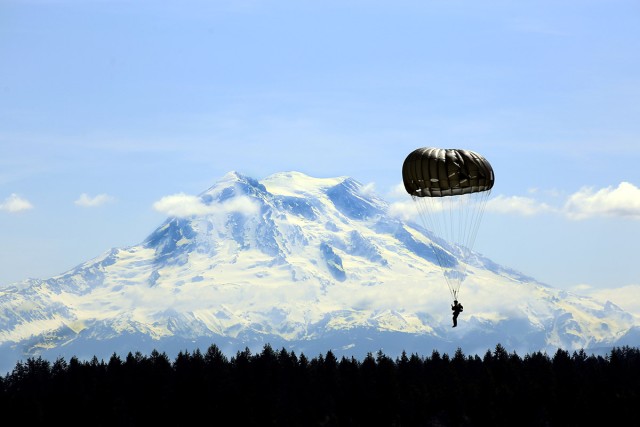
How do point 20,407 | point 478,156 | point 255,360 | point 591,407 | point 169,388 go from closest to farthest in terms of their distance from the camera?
point 478,156
point 20,407
point 591,407
point 169,388
point 255,360

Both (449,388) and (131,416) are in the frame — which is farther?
(449,388)

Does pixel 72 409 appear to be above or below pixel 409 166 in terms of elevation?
below

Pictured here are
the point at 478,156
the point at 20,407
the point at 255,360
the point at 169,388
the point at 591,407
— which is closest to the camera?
the point at 478,156

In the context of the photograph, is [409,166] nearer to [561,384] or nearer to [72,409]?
[72,409]

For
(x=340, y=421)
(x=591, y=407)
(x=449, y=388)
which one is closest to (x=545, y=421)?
(x=591, y=407)

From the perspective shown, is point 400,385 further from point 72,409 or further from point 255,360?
point 72,409

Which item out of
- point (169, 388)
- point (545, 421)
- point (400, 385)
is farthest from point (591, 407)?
point (169, 388)
